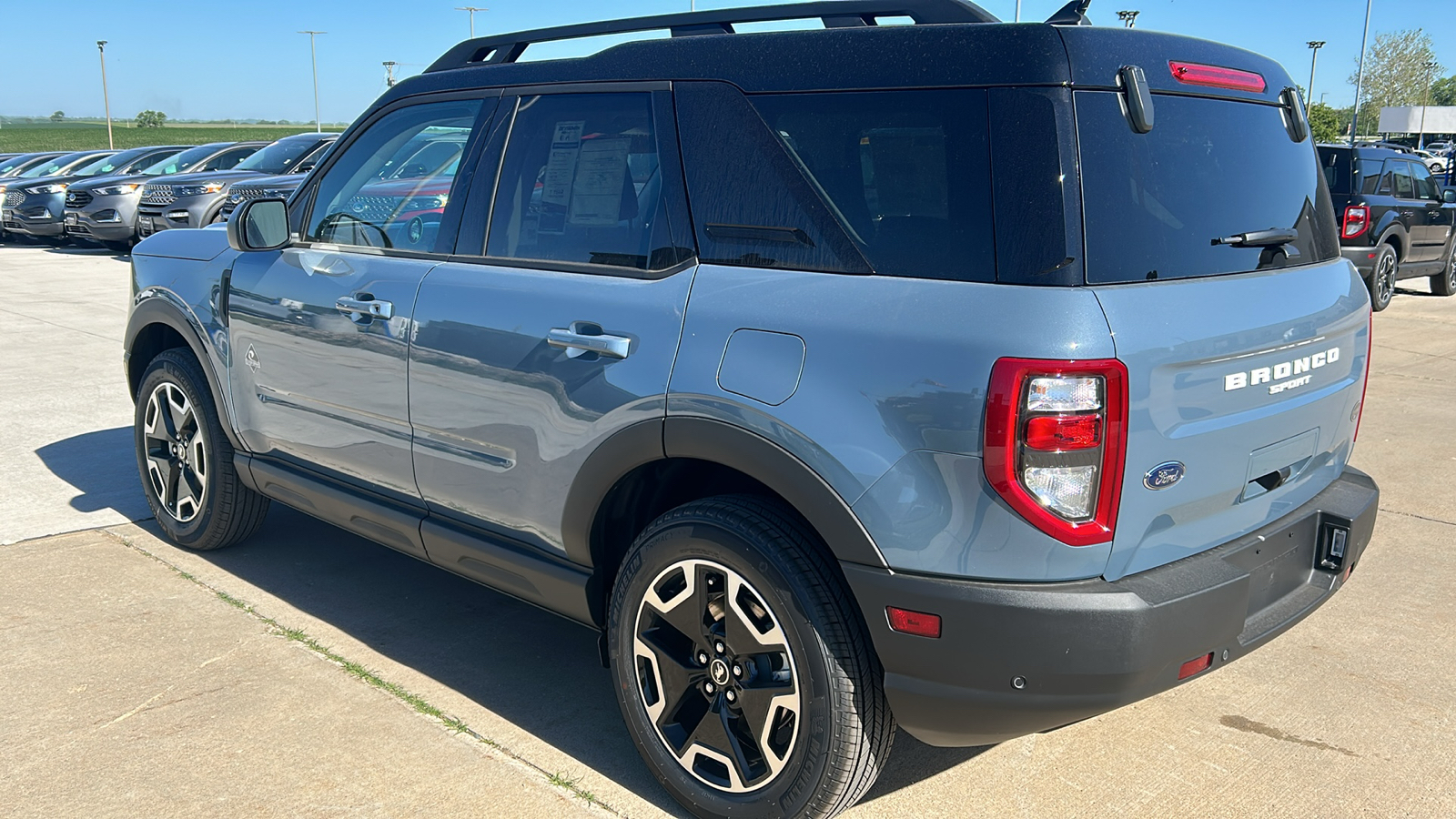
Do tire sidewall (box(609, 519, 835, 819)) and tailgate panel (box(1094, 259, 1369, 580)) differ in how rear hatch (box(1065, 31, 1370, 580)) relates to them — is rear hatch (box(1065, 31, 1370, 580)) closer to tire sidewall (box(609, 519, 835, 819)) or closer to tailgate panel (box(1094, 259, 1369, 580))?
tailgate panel (box(1094, 259, 1369, 580))

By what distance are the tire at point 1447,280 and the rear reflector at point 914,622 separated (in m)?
15.3

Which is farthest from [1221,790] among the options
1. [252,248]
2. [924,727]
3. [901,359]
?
[252,248]

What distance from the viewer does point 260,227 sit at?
406cm

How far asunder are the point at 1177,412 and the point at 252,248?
3.12 meters

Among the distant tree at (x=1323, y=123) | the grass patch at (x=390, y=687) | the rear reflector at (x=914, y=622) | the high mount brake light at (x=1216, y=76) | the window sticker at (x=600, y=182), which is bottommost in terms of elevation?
the grass patch at (x=390, y=687)

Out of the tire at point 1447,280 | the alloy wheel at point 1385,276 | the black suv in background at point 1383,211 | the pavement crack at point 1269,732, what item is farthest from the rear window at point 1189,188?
the tire at point 1447,280

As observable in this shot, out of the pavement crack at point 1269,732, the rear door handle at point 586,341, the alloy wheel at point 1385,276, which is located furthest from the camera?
the alloy wheel at point 1385,276

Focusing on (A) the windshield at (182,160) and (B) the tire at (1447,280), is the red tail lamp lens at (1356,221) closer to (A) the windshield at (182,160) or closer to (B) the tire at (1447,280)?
(B) the tire at (1447,280)

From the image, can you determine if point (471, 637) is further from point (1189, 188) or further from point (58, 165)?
point (58, 165)

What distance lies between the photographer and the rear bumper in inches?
91.2

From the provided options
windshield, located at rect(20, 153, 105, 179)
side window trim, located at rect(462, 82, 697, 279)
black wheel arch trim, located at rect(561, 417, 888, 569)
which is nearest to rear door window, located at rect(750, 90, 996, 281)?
side window trim, located at rect(462, 82, 697, 279)

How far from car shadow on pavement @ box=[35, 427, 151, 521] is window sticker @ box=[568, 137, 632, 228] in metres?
3.20

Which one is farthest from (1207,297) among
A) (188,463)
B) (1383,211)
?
(1383,211)

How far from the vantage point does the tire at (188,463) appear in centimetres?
455
